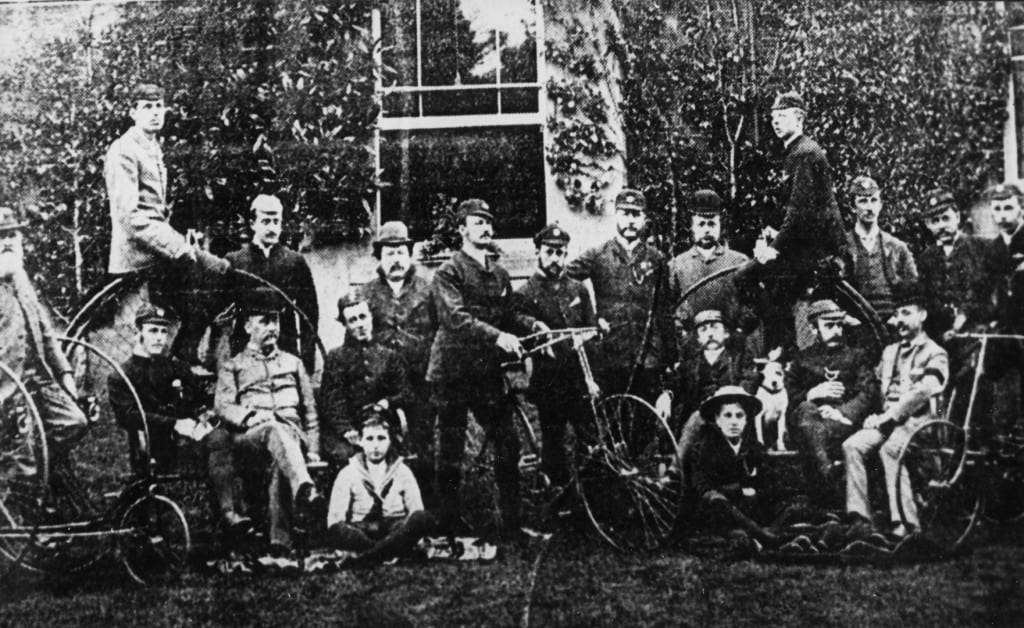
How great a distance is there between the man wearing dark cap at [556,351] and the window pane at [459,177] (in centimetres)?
20

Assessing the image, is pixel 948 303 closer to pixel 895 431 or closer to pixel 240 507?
pixel 895 431

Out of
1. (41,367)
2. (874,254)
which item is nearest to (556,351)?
(874,254)

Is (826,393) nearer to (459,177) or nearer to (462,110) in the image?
(459,177)

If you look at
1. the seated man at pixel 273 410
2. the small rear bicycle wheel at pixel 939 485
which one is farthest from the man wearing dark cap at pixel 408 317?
the small rear bicycle wheel at pixel 939 485

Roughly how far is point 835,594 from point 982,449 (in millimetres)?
1267

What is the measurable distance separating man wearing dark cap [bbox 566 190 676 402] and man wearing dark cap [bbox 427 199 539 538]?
1.53 ft

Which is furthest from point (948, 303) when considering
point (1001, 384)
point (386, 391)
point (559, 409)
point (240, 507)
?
point (240, 507)

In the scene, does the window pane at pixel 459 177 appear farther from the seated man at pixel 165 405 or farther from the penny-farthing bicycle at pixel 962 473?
the penny-farthing bicycle at pixel 962 473

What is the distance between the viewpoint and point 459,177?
5914mm

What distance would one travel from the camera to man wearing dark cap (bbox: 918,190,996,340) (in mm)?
6059

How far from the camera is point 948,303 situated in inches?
239

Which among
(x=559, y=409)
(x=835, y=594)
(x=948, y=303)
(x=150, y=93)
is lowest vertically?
(x=835, y=594)

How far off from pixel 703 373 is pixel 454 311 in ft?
4.88

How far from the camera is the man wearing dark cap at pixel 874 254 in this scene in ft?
19.7
